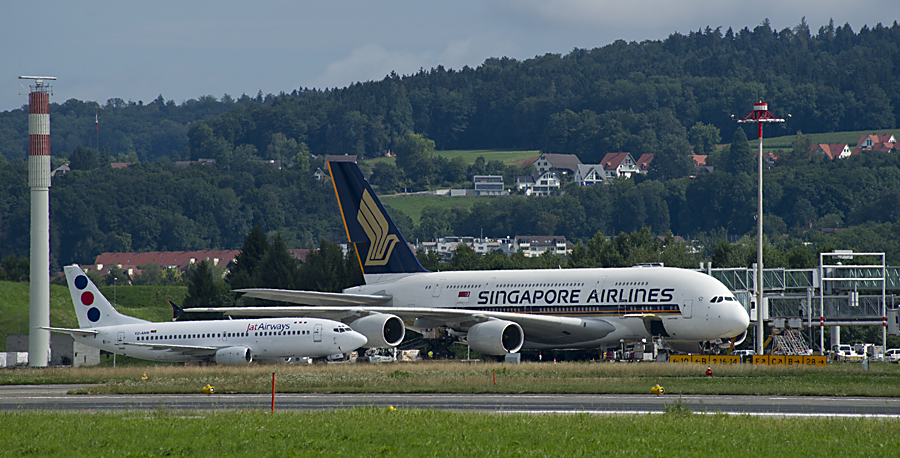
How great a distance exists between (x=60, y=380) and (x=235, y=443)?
27025 mm

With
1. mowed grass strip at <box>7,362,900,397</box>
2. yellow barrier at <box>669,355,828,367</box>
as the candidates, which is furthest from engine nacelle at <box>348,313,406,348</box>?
yellow barrier at <box>669,355,828,367</box>

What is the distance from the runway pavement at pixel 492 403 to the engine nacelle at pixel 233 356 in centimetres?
1662

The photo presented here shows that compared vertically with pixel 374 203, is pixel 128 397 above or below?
below

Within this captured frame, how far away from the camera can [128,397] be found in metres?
33.9

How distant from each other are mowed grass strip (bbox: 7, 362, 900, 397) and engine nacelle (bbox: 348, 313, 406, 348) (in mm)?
2401

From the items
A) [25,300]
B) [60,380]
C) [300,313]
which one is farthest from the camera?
[25,300]

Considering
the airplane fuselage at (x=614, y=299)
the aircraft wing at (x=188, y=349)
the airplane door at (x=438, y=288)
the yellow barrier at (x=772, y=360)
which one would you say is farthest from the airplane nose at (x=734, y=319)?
the aircraft wing at (x=188, y=349)

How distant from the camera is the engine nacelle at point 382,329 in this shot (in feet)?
160

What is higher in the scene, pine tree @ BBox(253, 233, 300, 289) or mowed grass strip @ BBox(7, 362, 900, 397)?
pine tree @ BBox(253, 233, 300, 289)

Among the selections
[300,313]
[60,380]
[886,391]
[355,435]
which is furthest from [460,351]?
[355,435]

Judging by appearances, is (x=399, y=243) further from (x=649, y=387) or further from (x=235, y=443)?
(x=235, y=443)

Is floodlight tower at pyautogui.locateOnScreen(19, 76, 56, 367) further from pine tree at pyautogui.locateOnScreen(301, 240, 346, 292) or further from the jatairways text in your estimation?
pine tree at pyautogui.locateOnScreen(301, 240, 346, 292)

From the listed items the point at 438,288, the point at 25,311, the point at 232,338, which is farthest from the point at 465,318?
the point at 25,311

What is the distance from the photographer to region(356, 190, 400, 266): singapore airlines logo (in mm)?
57875
